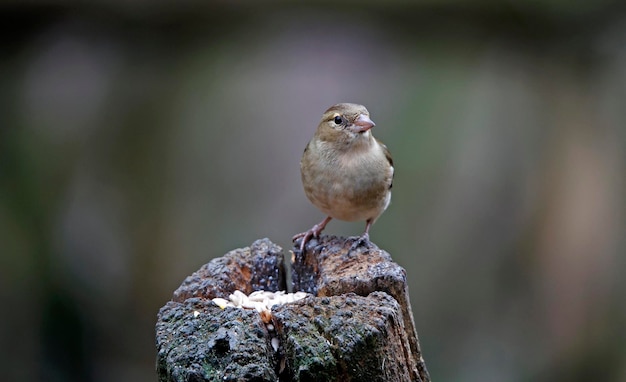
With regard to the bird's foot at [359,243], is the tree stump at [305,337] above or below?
below

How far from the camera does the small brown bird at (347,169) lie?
3.35 meters

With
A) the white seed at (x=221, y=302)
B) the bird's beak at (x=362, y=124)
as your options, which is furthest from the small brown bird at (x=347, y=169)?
the white seed at (x=221, y=302)

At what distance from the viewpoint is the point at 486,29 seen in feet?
17.4

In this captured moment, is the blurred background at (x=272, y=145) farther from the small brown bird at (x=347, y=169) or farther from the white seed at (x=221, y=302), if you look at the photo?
the white seed at (x=221, y=302)

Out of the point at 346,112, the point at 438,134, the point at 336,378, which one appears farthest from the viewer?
the point at 438,134

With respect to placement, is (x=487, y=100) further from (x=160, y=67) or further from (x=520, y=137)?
(x=160, y=67)

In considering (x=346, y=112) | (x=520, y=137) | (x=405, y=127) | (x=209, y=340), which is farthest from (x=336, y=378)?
(x=520, y=137)

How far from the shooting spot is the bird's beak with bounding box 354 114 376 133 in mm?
3432

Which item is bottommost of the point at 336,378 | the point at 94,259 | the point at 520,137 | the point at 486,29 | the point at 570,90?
the point at 94,259

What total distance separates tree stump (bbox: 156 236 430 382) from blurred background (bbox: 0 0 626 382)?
3.07 m

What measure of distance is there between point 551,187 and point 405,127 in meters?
1.12

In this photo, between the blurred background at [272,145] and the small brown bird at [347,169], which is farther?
the blurred background at [272,145]

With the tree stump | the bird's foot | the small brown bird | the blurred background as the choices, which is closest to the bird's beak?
the small brown bird

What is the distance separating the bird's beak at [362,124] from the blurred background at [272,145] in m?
1.70
